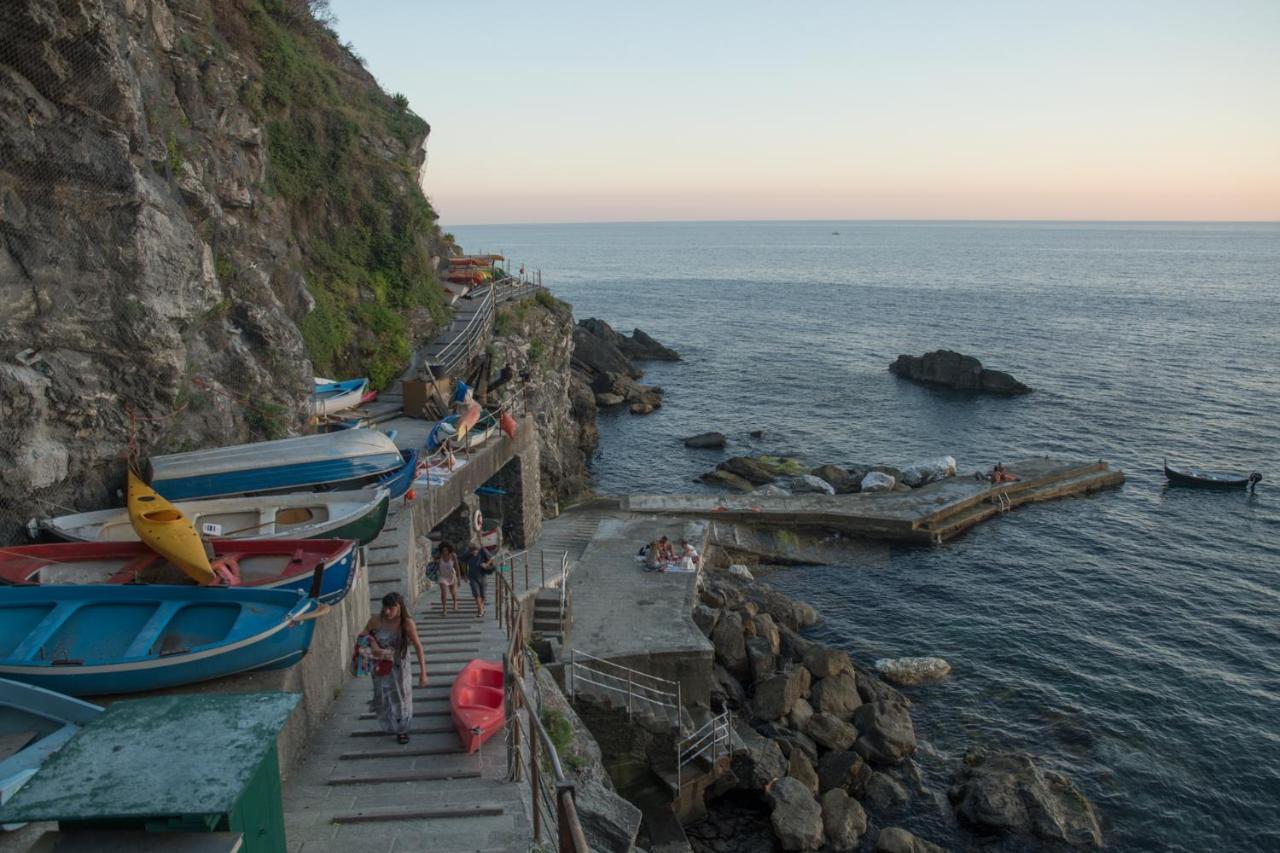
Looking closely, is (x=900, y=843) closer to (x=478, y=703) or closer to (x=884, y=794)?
(x=884, y=794)

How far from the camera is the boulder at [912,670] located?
75.3 feet

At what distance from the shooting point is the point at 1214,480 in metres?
38.2

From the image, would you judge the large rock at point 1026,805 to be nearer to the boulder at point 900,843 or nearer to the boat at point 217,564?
the boulder at point 900,843

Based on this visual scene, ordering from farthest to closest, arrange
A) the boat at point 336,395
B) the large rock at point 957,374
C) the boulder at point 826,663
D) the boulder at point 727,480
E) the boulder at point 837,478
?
the large rock at point 957,374 → the boulder at point 727,480 → the boulder at point 837,478 → the boat at point 336,395 → the boulder at point 826,663

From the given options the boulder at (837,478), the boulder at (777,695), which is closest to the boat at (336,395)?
the boulder at (777,695)

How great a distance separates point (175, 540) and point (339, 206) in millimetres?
19940

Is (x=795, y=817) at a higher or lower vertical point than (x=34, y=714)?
lower

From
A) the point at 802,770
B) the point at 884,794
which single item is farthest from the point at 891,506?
the point at 802,770

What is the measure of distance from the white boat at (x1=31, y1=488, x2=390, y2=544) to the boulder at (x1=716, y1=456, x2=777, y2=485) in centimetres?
2587

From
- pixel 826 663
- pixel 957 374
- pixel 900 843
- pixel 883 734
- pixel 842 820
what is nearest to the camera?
pixel 900 843

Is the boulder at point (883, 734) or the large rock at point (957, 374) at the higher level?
the large rock at point (957, 374)

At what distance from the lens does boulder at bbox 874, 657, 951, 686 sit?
22953 mm

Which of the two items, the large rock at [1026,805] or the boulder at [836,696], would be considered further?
the boulder at [836,696]

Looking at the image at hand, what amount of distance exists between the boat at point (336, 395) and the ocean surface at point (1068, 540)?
15.4 m
